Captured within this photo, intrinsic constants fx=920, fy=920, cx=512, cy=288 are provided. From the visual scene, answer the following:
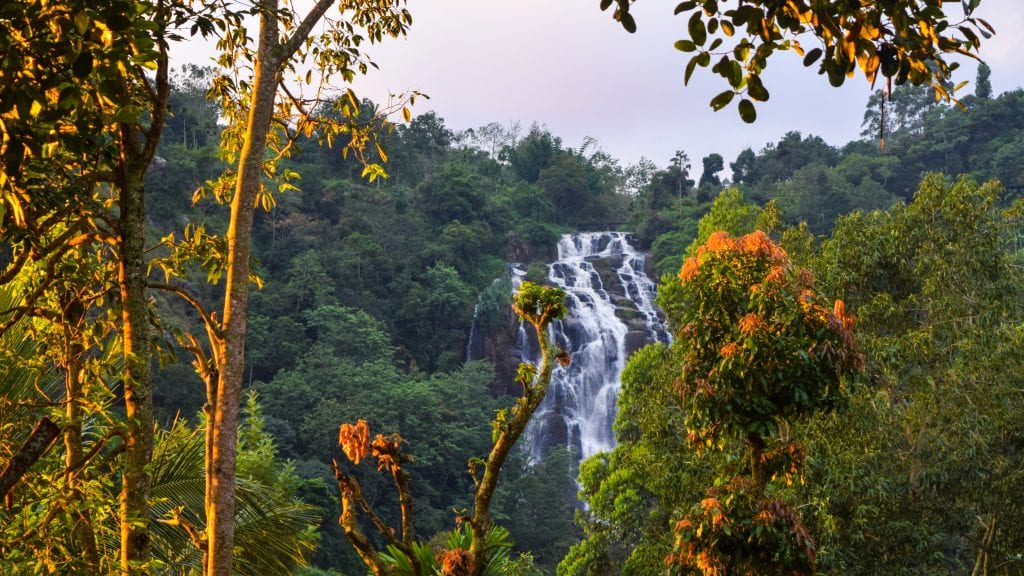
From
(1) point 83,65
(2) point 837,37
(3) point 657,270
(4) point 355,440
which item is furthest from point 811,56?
(3) point 657,270

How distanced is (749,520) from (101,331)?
3.36m

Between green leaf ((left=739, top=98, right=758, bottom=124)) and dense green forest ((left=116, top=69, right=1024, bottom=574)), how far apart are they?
7106mm

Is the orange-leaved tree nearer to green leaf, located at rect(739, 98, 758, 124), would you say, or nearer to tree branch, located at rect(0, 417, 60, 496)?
green leaf, located at rect(739, 98, 758, 124)

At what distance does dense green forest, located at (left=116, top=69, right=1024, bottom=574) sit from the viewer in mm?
8789

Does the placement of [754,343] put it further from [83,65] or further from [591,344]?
[591,344]

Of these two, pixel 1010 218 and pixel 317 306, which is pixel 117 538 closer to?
pixel 1010 218

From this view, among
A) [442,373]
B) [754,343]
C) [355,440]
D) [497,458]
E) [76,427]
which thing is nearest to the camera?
[355,440]

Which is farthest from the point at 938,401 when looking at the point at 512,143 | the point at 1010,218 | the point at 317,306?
the point at 512,143

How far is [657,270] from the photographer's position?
31.0 meters

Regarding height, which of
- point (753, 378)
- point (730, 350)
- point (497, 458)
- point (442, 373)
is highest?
point (730, 350)

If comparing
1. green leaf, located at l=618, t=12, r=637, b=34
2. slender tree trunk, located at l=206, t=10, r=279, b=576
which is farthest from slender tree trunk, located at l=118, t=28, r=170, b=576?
green leaf, located at l=618, t=12, r=637, b=34

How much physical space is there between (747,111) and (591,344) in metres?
24.9

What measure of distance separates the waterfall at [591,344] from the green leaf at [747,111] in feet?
68.2

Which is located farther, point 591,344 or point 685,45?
point 591,344
